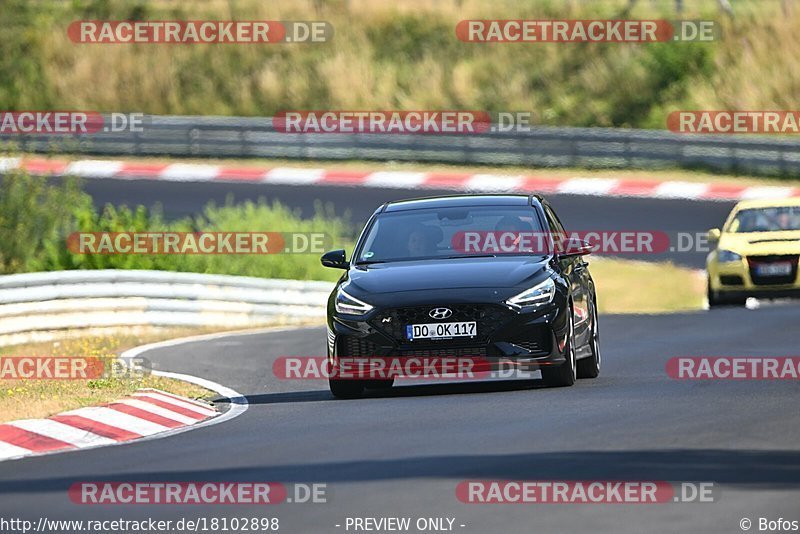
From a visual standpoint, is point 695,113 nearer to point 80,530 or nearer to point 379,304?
point 379,304

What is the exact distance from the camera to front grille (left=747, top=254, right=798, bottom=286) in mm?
22422

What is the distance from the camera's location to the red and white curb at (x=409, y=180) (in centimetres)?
3291

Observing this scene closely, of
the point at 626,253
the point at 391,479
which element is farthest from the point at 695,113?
the point at 391,479

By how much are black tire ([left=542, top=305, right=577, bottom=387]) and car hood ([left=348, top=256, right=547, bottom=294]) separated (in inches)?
20.2

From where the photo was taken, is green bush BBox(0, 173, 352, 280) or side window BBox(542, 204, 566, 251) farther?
green bush BBox(0, 173, 352, 280)

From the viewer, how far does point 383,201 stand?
3419cm

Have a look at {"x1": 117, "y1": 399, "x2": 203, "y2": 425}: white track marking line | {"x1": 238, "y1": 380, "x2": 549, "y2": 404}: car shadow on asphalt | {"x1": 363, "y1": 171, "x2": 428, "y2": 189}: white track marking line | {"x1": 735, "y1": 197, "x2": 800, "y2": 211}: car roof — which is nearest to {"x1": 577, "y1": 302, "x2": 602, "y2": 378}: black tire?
{"x1": 238, "y1": 380, "x2": 549, "y2": 404}: car shadow on asphalt

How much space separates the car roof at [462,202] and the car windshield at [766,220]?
8828 millimetres

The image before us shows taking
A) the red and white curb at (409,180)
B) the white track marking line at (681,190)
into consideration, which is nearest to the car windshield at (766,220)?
the red and white curb at (409,180)

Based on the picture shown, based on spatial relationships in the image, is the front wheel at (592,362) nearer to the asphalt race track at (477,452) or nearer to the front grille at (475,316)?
the asphalt race track at (477,452)

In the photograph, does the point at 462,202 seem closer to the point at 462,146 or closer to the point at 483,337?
the point at 483,337

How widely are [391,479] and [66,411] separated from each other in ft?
14.7

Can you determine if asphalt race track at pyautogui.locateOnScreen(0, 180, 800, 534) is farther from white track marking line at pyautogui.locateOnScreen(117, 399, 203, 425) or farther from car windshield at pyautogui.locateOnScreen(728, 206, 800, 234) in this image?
car windshield at pyautogui.locateOnScreen(728, 206, 800, 234)

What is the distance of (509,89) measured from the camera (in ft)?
147
